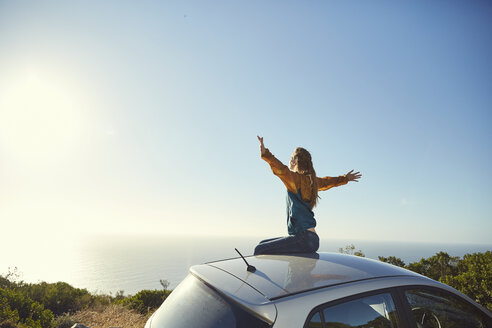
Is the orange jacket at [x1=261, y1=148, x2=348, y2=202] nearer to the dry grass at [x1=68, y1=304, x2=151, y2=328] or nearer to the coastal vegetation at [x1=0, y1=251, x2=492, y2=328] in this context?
the dry grass at [x1=68, y1=304, x2=151, y2=328]

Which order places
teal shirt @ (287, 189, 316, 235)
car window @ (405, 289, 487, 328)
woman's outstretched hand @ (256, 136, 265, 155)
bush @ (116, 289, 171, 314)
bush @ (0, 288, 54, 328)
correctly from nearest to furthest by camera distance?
car window @ (405, 289, 487, 328) → teal shirt @ (287, 189, 316, 235) → woman's outstretched hand @ (256, 136, 265, 155) → bush @ (0, 288, 54, 328) → bush @ (116, 289, 171, 314)

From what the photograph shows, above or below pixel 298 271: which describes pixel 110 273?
below

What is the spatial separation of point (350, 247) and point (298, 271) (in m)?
13.0

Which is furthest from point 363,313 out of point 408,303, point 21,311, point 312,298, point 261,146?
point 21,311

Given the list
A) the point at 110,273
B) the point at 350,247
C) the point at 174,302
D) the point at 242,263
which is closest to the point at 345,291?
the point at 242,263

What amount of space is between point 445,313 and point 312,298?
1591 mm

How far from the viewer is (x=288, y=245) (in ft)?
8.80

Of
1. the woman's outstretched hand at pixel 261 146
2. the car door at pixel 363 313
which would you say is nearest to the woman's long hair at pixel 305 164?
the woman's outstretched hand at pixel 261 146

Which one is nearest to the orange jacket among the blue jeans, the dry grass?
the blue jeans

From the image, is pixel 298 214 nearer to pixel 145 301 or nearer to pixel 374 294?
pixel 374 294

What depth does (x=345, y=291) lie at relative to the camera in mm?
1560

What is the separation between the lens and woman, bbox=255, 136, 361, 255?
270cm

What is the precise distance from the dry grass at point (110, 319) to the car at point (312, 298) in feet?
17.1

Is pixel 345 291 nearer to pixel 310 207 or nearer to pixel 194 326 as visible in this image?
pixel 194 326
